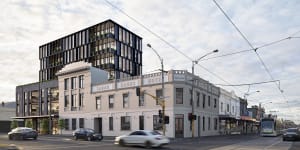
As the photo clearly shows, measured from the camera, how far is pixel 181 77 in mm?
48531

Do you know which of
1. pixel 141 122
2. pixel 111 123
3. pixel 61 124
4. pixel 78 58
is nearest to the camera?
pixel 141 122

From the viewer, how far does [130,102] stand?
172ft

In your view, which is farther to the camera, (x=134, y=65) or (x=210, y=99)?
(x=134, y=65)

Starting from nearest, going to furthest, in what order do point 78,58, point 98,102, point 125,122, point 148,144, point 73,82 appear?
point 148,144 < point 125,122 < point 98,102 < point 73,82 < point 78,58

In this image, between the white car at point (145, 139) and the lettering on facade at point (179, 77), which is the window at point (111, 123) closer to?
the lettering on facade at point (179, 77)

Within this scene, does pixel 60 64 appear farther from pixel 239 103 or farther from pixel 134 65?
pixel 239 103

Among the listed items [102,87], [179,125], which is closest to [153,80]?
[179,125]

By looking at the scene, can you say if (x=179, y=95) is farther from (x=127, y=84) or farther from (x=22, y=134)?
(x=22, y=134)

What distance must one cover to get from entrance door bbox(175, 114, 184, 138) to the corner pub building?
1103 inches

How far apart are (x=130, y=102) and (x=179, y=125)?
841cm

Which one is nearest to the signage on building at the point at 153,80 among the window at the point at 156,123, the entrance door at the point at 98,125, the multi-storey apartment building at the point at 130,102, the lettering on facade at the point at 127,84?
the multi-storey apartment building at the point at 130,102

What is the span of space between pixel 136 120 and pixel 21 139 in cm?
1604

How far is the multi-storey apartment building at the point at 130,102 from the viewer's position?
159 ft

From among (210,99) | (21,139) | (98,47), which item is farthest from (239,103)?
(21,139)
